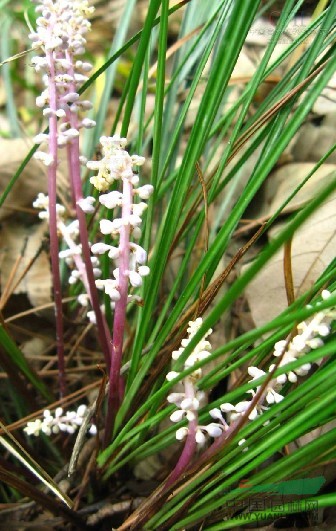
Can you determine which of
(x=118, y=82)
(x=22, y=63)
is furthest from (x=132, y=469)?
(x=22, y=63)

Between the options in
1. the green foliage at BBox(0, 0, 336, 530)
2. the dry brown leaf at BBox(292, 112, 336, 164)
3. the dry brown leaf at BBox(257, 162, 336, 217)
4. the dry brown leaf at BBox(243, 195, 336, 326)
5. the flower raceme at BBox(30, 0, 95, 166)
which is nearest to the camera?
the green foliage at BBox(0, 0, 336, 530)

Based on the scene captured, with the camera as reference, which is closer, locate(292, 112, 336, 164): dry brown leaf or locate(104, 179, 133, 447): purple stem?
locate(104, 179, 133, 447): purple stem

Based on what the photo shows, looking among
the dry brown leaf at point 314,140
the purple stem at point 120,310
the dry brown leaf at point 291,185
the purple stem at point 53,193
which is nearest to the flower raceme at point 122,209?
the purple stem at point 120,310

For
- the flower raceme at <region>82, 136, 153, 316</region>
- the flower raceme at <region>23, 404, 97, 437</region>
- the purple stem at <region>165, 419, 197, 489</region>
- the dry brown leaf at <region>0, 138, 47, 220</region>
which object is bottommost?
the flower raceme at <region>23, 404, 97, 437</region>

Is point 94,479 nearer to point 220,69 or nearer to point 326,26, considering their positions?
point 220,69

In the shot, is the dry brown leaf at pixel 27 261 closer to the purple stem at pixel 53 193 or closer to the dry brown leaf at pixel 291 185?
the purple stem at pixel 53 193

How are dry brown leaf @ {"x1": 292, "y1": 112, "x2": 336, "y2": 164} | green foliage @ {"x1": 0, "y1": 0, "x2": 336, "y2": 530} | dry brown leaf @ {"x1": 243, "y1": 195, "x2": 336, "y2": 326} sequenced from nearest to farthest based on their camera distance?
green foliage @ {"x1": 0, "y1": 0, "x2": 336, "y2": 530}, dry brown leaf @ {"x1": 243, "y1": 195, "x2": 336, "y2": 326}, dry brown leaf @ {"x1": 292, "y1": 112, "x2": 336, "y2": 164}

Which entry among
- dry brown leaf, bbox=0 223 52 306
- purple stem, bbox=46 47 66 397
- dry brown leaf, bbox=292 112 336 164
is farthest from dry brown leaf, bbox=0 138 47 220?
dry brown leaf, bbox=292 112 336 164

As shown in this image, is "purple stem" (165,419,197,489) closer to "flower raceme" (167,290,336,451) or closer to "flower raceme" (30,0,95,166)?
"flower raceme" (167,290,336,451)
